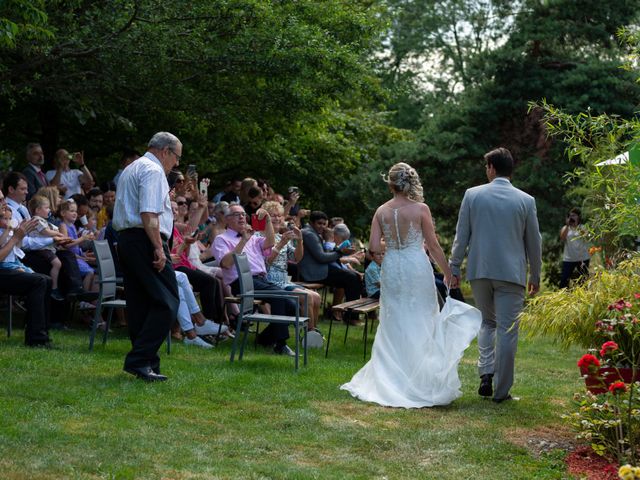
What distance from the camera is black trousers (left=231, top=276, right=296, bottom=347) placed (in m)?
11.2

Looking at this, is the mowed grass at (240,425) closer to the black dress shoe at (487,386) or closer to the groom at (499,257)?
the black dress shoe at (487,386)

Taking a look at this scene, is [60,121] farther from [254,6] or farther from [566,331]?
[566,331]

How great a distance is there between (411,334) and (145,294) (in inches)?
89.3

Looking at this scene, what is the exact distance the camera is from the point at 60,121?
1803cm

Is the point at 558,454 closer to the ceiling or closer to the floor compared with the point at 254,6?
closer to the floor

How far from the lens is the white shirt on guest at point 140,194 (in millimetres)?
8289

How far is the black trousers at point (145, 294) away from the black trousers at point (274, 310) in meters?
2.70

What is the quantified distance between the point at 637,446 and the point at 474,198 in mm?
2766

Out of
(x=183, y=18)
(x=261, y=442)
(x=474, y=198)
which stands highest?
(x=183, y=18)

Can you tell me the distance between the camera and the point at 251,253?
38.2ft

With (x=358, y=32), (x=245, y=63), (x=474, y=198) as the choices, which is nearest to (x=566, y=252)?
(x=358, y=32)

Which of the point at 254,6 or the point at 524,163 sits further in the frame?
the point at 524,163

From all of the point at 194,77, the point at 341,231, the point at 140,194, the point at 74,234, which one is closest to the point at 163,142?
the point at 140,194

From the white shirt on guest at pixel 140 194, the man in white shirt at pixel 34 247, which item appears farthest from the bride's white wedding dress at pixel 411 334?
the man in white shirt at pixel 34 247
